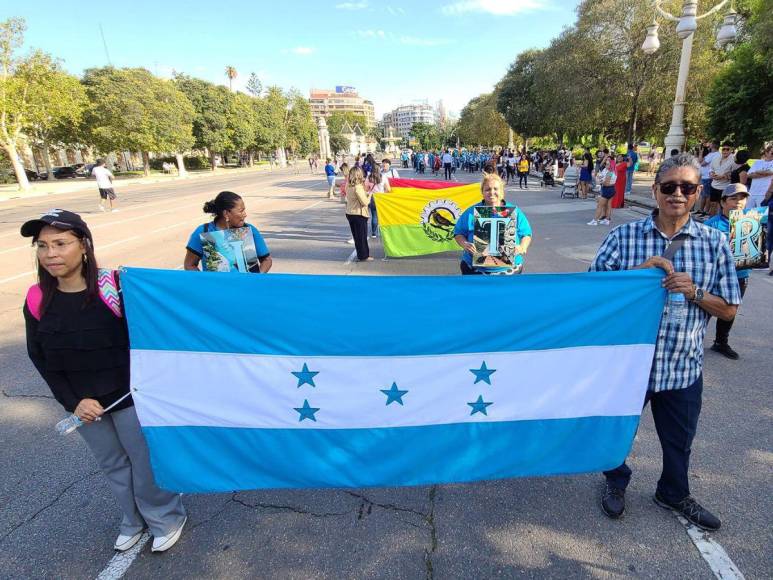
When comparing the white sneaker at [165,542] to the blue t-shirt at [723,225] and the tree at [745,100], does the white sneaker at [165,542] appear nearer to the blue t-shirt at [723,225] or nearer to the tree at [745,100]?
the blue t-shirt at [723,225]

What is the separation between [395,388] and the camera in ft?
7.88

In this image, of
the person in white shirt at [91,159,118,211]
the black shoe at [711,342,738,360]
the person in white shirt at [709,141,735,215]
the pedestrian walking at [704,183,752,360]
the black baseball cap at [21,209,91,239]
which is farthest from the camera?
the person in white shirt at [91,159,118,211]

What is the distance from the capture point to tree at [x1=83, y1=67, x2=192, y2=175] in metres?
40.7

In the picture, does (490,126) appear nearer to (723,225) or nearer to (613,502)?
(723,225)

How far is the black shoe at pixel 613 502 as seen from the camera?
255cm

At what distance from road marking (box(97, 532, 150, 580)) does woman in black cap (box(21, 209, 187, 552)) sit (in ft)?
1.45

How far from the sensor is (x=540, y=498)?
275 centimetres

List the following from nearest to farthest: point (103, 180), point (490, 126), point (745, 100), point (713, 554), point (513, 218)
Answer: point (713, 554) → point (513, 218) → point (103, 180) → point (745, 100) → point (490, 126)

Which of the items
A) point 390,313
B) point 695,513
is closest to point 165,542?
point 390,313

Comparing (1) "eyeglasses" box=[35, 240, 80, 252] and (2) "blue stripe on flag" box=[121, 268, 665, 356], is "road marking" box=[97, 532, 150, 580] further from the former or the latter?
(1) "eyeglasses" box=[35, 240, 80, 252]

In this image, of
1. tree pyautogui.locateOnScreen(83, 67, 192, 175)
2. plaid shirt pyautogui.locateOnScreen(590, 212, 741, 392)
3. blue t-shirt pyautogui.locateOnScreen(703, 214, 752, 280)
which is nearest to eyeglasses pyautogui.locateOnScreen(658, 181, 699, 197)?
plaid shirt pyautogui.locateOnScreen(590, 212, 741, 392)

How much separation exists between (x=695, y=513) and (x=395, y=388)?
190 cm

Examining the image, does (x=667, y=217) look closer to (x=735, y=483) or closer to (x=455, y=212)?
(x=735, y=483)

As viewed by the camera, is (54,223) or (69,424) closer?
(54,223)
